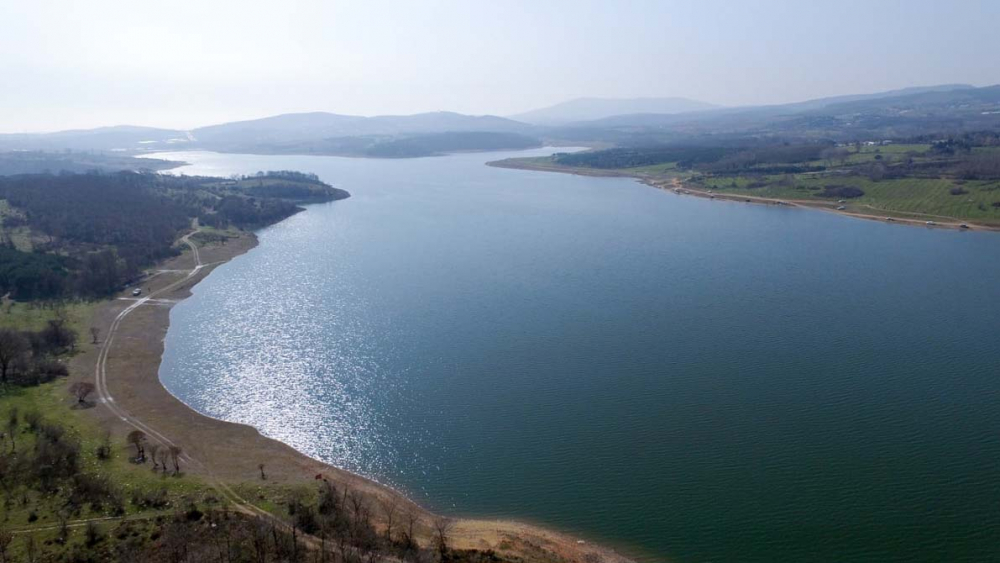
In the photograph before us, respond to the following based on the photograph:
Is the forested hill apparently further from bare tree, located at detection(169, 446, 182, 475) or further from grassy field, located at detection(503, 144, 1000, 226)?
grassy field, located at detection(503, 144, 1000, 226)

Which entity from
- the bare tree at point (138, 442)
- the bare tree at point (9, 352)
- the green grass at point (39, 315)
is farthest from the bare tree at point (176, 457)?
the green grass at point (39, 315)

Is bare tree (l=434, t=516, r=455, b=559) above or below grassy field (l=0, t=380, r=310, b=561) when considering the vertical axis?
below

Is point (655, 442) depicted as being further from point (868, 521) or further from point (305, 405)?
point (305, 405)

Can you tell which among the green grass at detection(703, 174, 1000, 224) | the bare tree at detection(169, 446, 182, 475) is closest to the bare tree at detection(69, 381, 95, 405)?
the bare tree at detection(169, 446, 182, 475)

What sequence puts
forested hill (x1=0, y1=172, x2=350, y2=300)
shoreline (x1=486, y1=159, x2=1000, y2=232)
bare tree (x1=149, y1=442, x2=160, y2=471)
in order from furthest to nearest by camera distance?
shoreline (x1=486, y1=159, x2=1000, y2=232) → forested hill (x1=0, y1=172, x2=350, y2=300) → bare tree (x1=149, y1=442, x2=160, y2=471)

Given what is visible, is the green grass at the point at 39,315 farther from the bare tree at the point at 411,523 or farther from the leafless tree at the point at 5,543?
the bare tree at the point at 411,523

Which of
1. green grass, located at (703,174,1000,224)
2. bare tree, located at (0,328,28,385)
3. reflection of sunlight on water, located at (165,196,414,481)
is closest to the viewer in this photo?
reflection of sunlight on water, located at (165,196,414,481)
